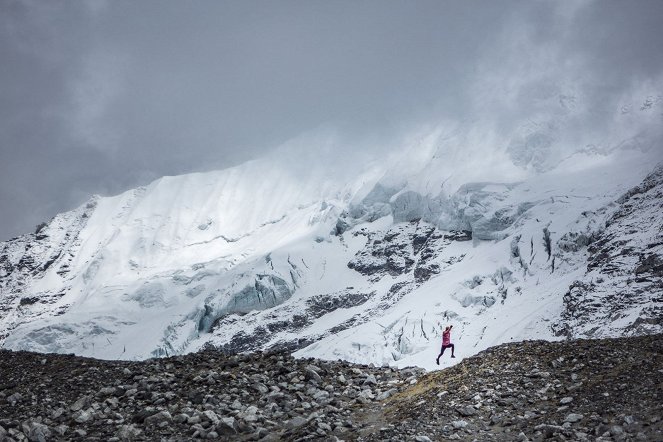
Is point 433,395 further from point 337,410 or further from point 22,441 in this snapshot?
point 22,441

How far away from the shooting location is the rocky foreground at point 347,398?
45.8 ft

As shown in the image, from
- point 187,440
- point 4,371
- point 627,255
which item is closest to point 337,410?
point 187,440

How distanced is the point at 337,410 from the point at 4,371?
13136mm

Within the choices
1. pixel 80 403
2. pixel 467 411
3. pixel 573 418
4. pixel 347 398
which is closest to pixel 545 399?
pixel 573 418

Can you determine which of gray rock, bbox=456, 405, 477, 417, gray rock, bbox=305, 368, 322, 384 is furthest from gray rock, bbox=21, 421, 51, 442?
gray rock, bbox=456, 405, 477, 417

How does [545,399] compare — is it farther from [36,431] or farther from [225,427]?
[36,431]

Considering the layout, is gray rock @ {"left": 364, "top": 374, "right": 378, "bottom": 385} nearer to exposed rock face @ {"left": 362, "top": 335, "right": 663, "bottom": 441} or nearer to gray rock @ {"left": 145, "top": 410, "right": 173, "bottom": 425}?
exposed rock face @ {"left": 362, "top": 335, "right": 663, "bottom": 441}

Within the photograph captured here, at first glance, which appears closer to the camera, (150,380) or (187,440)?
(187,440)

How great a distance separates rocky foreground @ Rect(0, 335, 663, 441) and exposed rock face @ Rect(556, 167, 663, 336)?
64.8 metres

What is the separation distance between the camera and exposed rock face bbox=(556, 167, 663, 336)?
83250 mm

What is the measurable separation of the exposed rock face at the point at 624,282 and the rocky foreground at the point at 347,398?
2553 inches

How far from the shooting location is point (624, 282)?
106688 millimetres

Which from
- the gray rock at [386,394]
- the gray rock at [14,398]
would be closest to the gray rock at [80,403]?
the gray rock at [14,398]

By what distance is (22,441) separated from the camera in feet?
47.9
